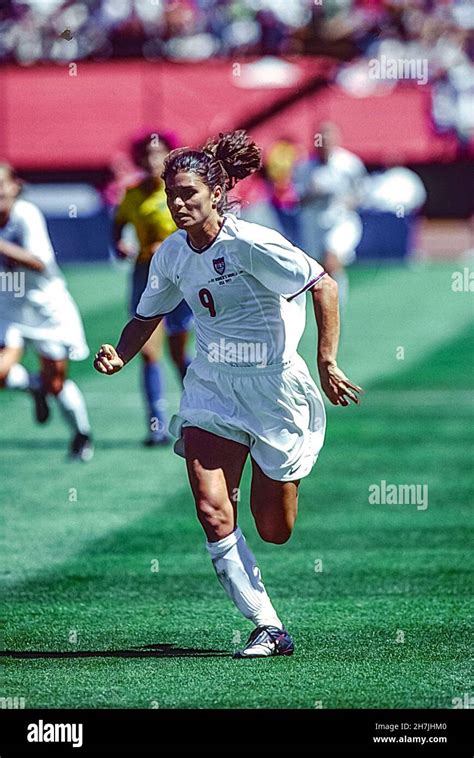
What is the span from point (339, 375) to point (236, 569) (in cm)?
93

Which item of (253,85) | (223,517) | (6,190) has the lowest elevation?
(223,517)

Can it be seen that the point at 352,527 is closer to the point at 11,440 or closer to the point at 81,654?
the point at 81,654

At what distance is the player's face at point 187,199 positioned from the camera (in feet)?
22.7

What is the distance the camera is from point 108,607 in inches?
335

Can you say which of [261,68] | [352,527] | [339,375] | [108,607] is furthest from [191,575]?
[261,68]

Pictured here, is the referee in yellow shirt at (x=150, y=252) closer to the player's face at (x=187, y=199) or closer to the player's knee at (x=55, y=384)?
the player's knee at (x=55, y=384)

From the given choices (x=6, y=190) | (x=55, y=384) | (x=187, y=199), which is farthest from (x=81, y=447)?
(x=187, y=199)

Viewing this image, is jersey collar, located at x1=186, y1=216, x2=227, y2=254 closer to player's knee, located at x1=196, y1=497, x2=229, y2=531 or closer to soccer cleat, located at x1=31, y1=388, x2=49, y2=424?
player's knee, located at x1=196, y1=497, x2=229, y2=531

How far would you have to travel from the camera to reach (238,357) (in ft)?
23.8

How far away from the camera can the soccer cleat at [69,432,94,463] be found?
13305 millimetres

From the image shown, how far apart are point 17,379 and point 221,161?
7159mm

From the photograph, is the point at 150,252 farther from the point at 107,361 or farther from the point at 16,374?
the point at 107,361

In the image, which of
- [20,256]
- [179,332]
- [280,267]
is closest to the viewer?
[280,267]

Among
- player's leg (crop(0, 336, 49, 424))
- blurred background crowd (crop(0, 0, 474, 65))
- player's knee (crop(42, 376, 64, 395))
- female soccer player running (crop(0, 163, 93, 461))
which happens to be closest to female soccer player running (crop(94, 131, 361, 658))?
female soccer player running (crop(0, 163, 93, 461))
